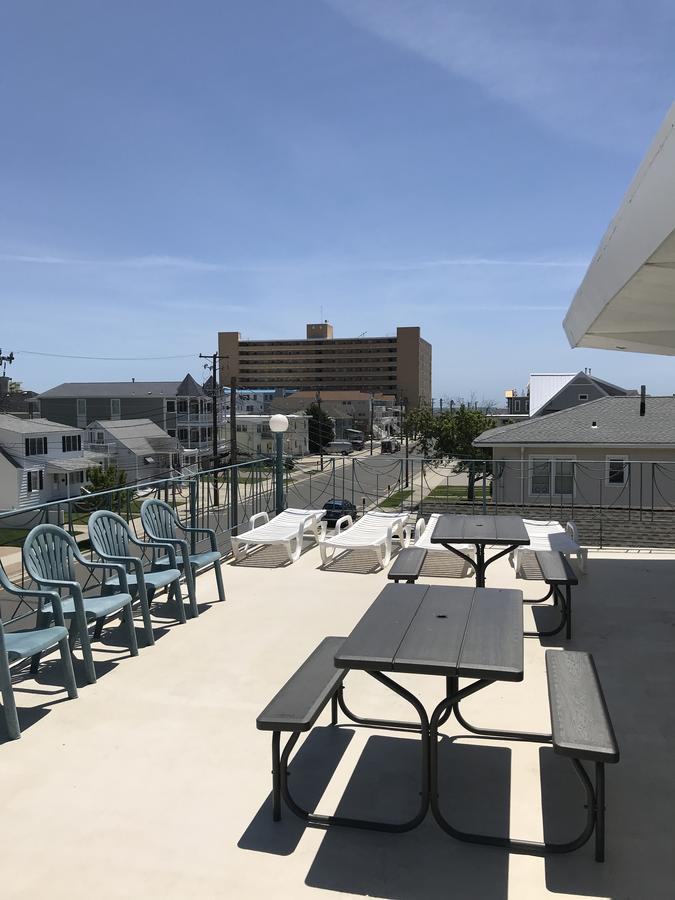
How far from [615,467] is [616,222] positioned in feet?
51.7

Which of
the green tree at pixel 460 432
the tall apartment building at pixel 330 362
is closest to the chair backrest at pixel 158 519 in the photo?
the green tree at pixel 460 432

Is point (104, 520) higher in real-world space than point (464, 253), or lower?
lower

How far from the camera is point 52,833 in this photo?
2615mm

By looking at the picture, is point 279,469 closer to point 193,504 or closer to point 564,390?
point 193,504

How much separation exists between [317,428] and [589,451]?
185 ft

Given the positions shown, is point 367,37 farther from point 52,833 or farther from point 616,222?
point 52,833

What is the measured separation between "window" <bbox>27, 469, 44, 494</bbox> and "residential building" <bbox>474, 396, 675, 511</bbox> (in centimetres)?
3020

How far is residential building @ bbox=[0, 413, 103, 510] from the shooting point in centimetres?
3797

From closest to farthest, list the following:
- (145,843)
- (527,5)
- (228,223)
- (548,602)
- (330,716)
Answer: (145,843), (330,716), (548,602), (527,5), (228,223)

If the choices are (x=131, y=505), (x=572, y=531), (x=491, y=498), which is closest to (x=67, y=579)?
(x=131, y=505)

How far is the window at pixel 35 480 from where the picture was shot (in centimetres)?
3916

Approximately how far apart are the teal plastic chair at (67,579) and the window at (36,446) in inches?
1512

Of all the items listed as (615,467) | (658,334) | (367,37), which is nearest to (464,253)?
(615,467)

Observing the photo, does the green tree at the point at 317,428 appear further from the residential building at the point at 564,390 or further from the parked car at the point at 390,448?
the residential building at the point at 564,390
